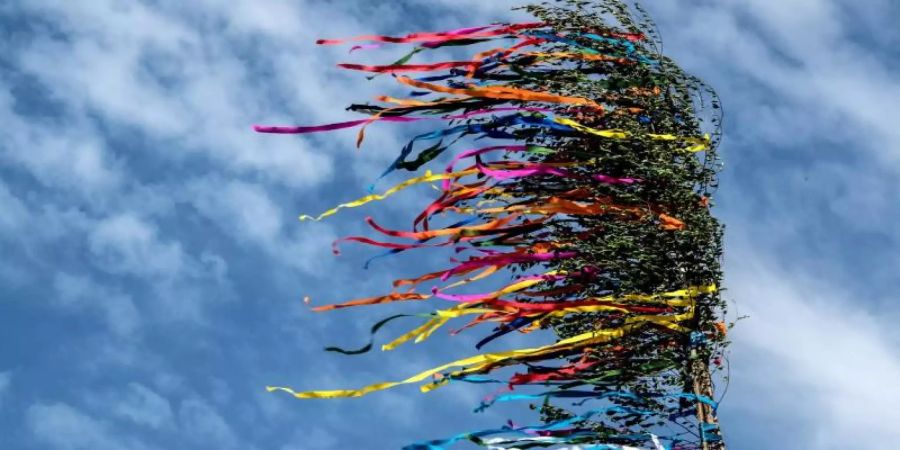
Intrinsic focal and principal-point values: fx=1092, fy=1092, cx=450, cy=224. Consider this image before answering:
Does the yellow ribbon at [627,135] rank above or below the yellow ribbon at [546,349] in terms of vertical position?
above

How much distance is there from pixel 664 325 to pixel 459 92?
11.5 ft

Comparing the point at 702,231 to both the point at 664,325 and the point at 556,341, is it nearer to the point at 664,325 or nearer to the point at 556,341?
the point at 664,325

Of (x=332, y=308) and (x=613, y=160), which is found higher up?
(x=613, y=160)

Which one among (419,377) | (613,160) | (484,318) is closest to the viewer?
(419,377)

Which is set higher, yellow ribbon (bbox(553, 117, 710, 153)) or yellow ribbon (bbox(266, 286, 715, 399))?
yellow ribbon (bbox(553, 117, 710, 153))

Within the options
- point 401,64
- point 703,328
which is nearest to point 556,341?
point 703,328

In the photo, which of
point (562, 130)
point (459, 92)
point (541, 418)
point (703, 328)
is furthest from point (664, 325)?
point (459, 92)

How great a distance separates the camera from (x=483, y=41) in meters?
13.1

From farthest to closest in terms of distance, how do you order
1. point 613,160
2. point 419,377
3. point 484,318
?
point 613,160, point 484,318, point 419,377

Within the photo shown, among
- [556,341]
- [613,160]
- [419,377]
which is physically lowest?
[419,377]

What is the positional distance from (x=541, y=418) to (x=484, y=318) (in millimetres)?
1310

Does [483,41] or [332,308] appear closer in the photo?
[332,308]

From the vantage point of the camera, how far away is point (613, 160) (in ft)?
42.5

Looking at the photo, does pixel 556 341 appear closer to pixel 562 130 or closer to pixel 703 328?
pixel 703 328
